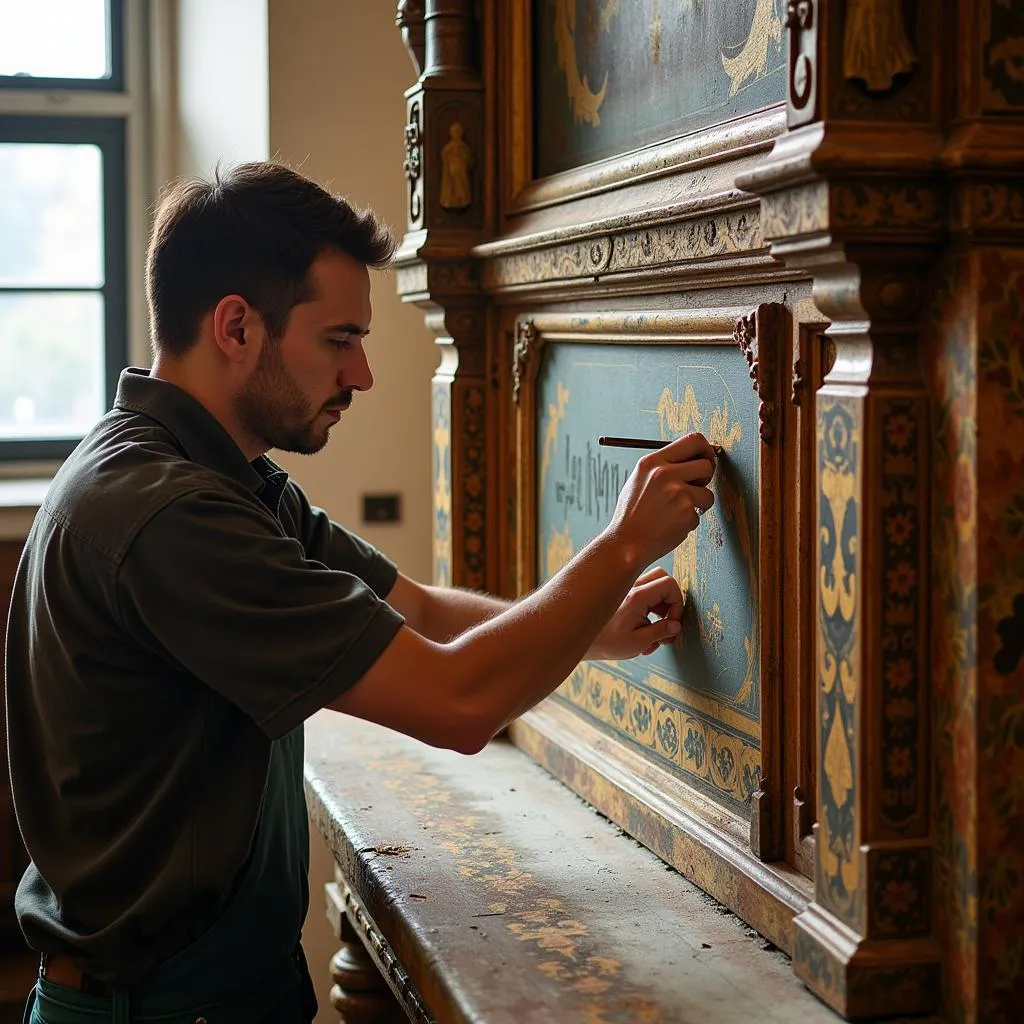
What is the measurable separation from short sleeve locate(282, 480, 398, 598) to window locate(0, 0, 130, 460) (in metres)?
2.15

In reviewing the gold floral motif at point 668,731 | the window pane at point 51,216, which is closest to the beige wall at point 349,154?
the window pane at point 51,216

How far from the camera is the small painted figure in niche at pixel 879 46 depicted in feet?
3.97

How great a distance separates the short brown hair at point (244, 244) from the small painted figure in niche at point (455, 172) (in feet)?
2.18

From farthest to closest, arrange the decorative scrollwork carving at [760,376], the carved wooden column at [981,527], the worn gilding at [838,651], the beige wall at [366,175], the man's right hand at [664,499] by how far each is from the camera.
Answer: the beige wall at [366,175], the man's right hand at [664,499], the decorative scrollwork carving at [760,376], the worn gilding at [838,651], the carved wooden column at [981,527]

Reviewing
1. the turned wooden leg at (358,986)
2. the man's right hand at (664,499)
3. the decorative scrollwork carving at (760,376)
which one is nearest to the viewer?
the decorative scrollwork carving at (760,376)

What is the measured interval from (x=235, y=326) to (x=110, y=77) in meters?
2.62

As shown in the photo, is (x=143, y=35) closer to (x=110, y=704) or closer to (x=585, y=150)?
(x=585, y=150)

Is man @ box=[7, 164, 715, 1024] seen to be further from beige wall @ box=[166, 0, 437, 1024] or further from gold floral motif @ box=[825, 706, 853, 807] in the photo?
beige wall @ box=[166, 0, 437, 1024]

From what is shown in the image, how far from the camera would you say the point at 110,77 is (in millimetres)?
3971

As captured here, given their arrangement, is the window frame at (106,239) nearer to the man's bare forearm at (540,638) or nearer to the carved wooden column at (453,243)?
the carved wooden column at (453,243)

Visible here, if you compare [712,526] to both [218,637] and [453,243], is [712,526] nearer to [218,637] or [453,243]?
[218,637]

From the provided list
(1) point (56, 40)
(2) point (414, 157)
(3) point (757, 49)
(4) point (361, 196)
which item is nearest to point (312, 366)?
(3) point (757, 49)

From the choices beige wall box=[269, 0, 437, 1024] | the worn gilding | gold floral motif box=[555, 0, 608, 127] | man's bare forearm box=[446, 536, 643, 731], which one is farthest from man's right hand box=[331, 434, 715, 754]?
beige wall box=[269, 0, 437, 1024]

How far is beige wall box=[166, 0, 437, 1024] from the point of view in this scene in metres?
3.23
